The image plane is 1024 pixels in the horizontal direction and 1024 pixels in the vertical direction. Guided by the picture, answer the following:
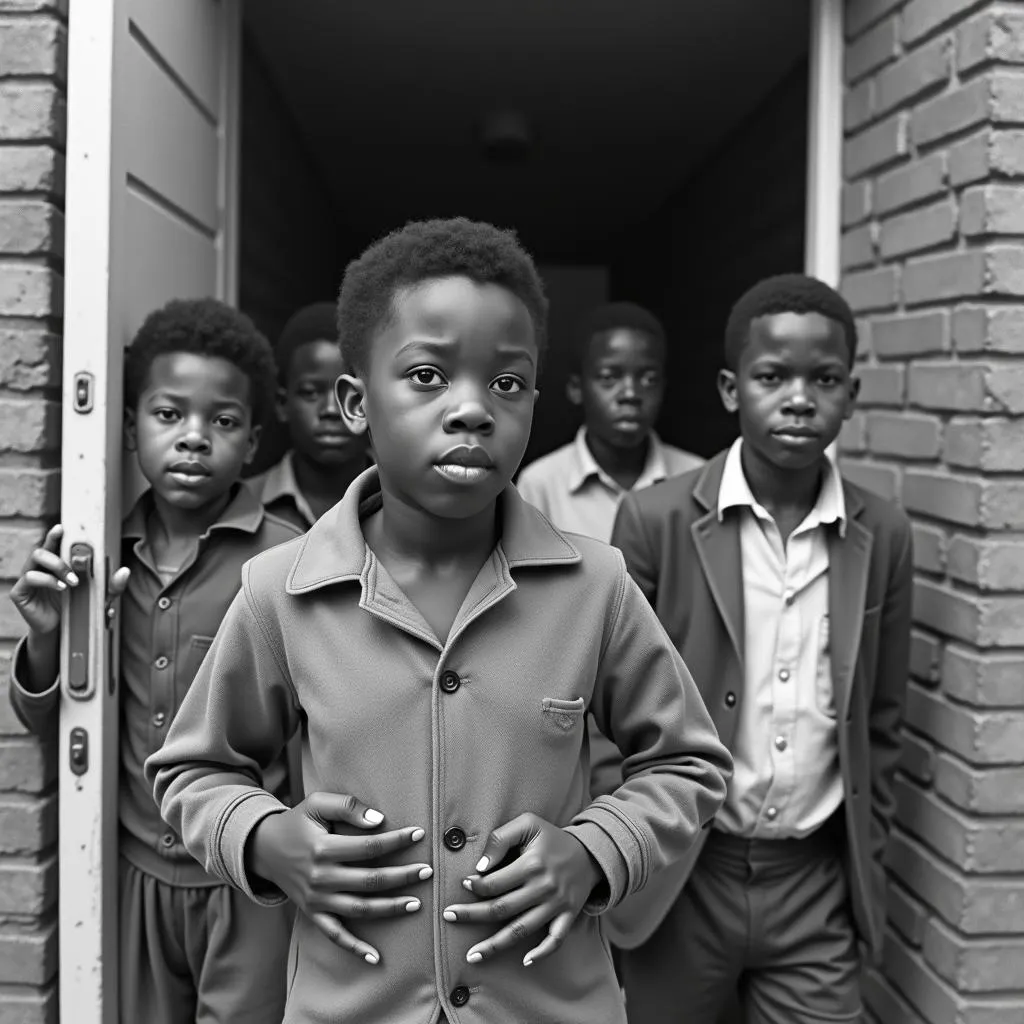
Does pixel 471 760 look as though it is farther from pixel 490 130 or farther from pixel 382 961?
pixel 490 130

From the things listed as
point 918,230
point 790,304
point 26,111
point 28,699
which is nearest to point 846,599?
point 790,304

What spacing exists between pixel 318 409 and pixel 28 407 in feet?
2.59

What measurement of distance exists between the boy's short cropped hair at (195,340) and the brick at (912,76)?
148 centimetres

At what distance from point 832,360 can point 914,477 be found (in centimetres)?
47

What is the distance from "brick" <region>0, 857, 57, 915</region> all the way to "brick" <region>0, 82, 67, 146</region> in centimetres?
129

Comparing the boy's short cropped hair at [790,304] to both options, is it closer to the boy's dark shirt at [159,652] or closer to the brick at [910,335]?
the brick at [910,335]

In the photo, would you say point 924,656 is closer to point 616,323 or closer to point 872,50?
point 616,323

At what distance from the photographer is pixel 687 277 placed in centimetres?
635

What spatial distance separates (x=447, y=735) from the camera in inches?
54.7

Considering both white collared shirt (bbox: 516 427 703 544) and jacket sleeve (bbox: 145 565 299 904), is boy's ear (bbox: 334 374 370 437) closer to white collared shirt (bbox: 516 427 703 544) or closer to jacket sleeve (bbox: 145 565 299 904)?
jacket sleeve (bbox: 145 565 299 904)

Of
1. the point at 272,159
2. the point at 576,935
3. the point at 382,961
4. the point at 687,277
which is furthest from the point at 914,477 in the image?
the point at 687,277

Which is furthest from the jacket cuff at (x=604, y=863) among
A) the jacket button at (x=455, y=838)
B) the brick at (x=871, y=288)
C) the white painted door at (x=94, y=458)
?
the brick at (x=871, y=288)

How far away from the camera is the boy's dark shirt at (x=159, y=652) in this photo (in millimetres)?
2012

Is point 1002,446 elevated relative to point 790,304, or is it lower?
lower
